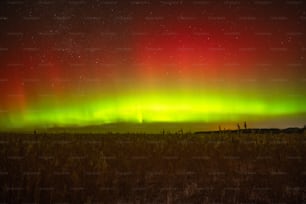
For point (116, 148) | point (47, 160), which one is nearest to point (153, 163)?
point (116, 148)

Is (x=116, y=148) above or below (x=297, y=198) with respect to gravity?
above

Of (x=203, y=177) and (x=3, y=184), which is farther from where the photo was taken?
(x=203, y=177)

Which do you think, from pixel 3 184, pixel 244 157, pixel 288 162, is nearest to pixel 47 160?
pixel 3 184

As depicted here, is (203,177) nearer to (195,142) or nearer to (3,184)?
(195,142)

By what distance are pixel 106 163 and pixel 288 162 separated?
6099mm

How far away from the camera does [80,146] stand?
1406 cm

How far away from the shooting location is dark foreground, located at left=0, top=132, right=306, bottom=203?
36.2 feet

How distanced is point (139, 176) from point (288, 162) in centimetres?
529

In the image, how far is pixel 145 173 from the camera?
40.8 feet

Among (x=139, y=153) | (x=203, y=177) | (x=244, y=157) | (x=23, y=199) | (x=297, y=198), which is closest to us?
(x=23, y=199)

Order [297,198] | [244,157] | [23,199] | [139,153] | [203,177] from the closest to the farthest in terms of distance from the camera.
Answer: [23,199] < [297,198] < [203,177] < [139,153] < [244,157]

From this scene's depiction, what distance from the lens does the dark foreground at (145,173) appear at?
11039 mm

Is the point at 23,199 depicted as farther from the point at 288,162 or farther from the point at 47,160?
the point at 288,162

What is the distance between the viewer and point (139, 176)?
12219 mm
